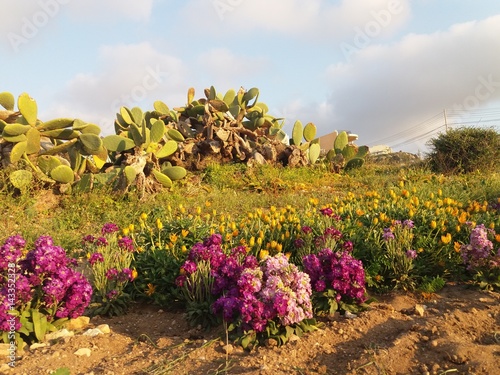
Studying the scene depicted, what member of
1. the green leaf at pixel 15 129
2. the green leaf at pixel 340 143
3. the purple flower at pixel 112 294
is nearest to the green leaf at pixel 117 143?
the green leaf at pixel 15 129

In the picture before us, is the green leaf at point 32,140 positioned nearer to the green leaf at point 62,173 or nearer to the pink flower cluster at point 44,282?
the green leaf at point 62,173

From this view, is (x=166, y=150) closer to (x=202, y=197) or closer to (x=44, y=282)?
(x=202, y=197)

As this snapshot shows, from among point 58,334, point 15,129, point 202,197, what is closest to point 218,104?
point 202,197

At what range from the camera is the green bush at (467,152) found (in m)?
13.3

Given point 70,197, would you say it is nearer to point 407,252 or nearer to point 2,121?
point 2,121

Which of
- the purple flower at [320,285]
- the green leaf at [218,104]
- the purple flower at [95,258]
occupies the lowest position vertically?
the purple flower at [320,285]

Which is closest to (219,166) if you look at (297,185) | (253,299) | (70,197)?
(297,185)

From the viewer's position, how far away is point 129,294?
3920mm

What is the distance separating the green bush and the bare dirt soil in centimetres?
1079

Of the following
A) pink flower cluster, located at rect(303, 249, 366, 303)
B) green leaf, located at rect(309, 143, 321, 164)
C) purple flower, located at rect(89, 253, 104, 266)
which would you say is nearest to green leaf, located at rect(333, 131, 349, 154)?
green leaf, located at rect(309, 143, 321, 164)

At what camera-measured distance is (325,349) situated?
9.18 ft

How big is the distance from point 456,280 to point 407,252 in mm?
628

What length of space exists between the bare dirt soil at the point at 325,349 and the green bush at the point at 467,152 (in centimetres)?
1079

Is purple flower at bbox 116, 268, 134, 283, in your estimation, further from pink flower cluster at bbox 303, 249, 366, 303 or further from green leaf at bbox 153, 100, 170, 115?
green leaf at bbox 153, 100, 170, 115
